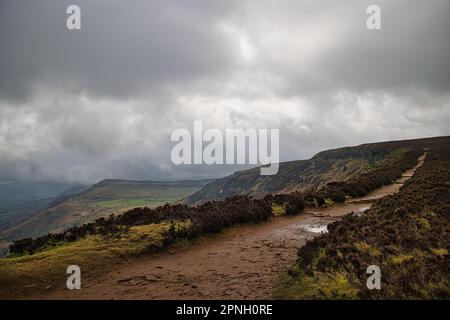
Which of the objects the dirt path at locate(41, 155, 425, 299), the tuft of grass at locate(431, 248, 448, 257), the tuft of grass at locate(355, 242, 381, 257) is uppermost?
the tuft of grass at locate(431, 248, 448, 257)

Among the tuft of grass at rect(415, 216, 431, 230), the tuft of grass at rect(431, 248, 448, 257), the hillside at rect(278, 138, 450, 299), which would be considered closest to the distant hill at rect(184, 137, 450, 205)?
the tuft of grass at rect(415, 216, 431, 230)

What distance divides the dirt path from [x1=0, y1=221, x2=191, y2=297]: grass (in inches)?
24.7

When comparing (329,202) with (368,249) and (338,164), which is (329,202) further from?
(338,164)

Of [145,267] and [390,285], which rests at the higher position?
[390,285]

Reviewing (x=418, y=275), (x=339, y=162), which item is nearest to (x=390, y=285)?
(x=418, y=275)

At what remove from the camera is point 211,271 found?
32.6 ft

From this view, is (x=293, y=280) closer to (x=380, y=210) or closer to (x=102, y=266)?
(x=102, y=266)

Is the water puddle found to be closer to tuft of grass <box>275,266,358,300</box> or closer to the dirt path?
the dirt path

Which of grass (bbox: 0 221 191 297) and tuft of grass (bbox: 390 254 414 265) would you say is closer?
tuft of grass (bbox: 390 254 414 265)

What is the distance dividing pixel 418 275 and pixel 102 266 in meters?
9.90

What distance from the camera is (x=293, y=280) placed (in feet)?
27.7

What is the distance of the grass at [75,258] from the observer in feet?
29.7

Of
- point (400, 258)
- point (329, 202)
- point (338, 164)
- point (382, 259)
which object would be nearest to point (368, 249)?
point (382, 259)

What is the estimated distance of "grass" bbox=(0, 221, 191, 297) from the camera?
9062 millimetres
